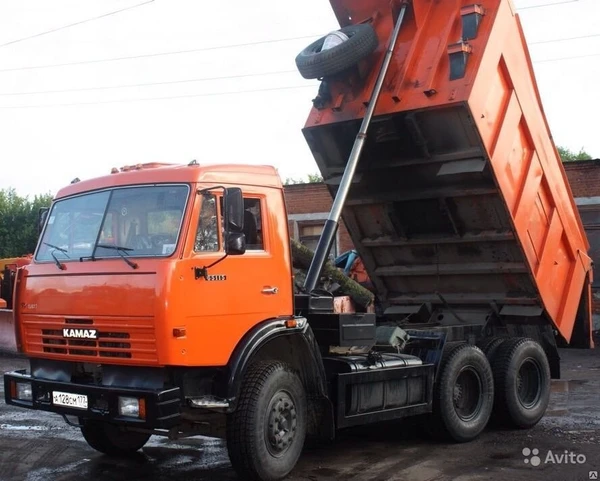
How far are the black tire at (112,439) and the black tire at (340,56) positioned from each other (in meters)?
4.06

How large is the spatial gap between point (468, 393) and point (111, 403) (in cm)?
405

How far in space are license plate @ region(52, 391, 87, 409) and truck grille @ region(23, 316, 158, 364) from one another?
0.28 metres

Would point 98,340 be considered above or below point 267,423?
above

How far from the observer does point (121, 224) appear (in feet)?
19.8

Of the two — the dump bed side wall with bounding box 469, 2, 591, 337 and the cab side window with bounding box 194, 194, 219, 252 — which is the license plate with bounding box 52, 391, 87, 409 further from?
the dump bed side wall with bounding box 469, 2, 591, 337

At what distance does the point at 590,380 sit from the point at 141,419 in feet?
28.1

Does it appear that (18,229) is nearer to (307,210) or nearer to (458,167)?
(307,210)

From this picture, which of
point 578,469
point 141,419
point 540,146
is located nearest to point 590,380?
point 540,146

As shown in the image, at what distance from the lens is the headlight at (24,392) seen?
6.19m

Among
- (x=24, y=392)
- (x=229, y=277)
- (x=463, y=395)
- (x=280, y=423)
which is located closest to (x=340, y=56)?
(x=229, y=277)

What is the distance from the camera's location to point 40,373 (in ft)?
20.6

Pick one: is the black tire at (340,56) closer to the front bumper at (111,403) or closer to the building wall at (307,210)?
the front bumper at (111,403)

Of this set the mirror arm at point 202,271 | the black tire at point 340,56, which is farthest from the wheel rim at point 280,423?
the black tire at point 340,56

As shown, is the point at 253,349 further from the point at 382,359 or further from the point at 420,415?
the point at 420,415
